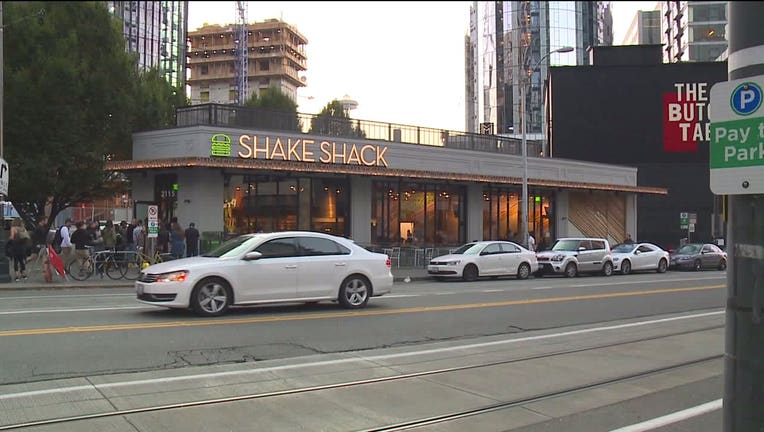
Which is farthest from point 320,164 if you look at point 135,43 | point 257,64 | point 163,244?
point 257,64

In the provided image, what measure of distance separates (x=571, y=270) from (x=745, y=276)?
22.9m

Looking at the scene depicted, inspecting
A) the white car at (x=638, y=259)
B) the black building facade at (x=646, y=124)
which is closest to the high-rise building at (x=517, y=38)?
the black building facade at (x=646, y=124)

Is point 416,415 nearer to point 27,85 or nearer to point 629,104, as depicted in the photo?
point 27,85

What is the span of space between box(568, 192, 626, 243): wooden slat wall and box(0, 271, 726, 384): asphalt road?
18.5m

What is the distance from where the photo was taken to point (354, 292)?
12.9 m

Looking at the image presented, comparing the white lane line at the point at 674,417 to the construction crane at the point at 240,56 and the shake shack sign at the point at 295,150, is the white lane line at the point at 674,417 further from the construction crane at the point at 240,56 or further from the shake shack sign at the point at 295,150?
the construction crane at the point at 240,56

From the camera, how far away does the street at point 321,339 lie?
22.6 feet

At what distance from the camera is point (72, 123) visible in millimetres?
26203

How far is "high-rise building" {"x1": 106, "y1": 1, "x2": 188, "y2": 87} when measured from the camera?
29.8m

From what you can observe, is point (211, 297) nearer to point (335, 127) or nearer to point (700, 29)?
point (335, 127)

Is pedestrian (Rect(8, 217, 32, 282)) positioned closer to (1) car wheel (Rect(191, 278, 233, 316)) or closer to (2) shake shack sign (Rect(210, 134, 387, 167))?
(2) shake shack sign (Rect(210, 134, 387, 167))

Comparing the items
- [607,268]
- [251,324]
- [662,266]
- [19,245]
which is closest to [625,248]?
[662,266]

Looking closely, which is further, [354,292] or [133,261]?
[133,261]

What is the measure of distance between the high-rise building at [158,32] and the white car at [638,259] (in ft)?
69.9
